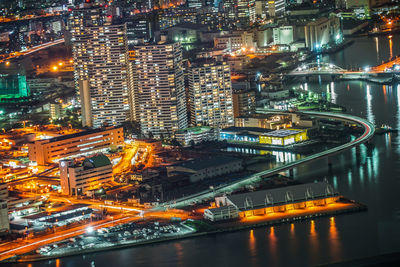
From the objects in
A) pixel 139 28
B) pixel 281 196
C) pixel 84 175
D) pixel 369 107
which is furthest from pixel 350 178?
pixel 139 28

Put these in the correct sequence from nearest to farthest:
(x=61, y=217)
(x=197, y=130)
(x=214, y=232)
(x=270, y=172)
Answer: (x=214, y=232)
(x=61, y=217)
(x=270, y=172)
(x=197, y=130)

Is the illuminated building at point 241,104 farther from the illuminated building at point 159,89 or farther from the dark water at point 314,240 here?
the dark water at point 314,240

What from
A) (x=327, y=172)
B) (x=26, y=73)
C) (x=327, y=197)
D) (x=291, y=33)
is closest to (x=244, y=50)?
(x=291, y=33)

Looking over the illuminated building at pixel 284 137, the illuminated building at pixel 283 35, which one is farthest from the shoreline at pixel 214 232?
the illuminated building at pixel 283 35

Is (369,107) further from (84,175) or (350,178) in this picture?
(84,175)

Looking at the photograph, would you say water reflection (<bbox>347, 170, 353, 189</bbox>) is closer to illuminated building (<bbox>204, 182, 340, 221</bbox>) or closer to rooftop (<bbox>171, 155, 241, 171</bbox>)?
illuminated building (<bbox>204, 182, 340, 221</bbox>)

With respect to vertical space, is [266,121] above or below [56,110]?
below

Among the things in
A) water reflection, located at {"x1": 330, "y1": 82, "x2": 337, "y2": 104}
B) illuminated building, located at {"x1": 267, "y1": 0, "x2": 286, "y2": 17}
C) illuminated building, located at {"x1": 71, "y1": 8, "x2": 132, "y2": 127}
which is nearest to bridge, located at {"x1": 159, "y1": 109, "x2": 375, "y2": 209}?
water reflection, located at {"x1": 330, "y1": 82, "x2": 337, "y2": 104}
